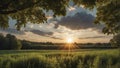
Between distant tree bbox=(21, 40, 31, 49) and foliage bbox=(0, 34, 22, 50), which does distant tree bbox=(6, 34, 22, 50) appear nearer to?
foliage bbox=(0, 34, 22, 50)

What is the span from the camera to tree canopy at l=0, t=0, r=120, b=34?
72.7 feet

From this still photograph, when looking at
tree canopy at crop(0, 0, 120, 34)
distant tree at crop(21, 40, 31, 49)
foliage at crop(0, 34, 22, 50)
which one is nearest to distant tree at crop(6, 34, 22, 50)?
foliage at crop(0, 34, 22, 50)

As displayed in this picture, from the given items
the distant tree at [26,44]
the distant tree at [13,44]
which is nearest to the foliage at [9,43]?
the distant tree at [13,44]

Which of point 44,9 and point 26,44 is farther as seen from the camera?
point 26,44

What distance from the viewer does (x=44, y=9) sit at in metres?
23.6

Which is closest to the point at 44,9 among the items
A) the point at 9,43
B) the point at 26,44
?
the point at 9,43

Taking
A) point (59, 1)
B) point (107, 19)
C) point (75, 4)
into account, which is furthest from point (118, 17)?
point (59, 1)

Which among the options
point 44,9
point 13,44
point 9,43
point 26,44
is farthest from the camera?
point 26,44

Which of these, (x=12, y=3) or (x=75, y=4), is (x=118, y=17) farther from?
(x=12, y=3)

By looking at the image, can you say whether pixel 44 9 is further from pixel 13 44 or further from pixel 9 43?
pixel 13 44

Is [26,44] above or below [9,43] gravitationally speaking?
below

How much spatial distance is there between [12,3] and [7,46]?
449 feet

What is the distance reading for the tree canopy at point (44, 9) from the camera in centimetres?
2217

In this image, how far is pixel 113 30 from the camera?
42.4 metres
